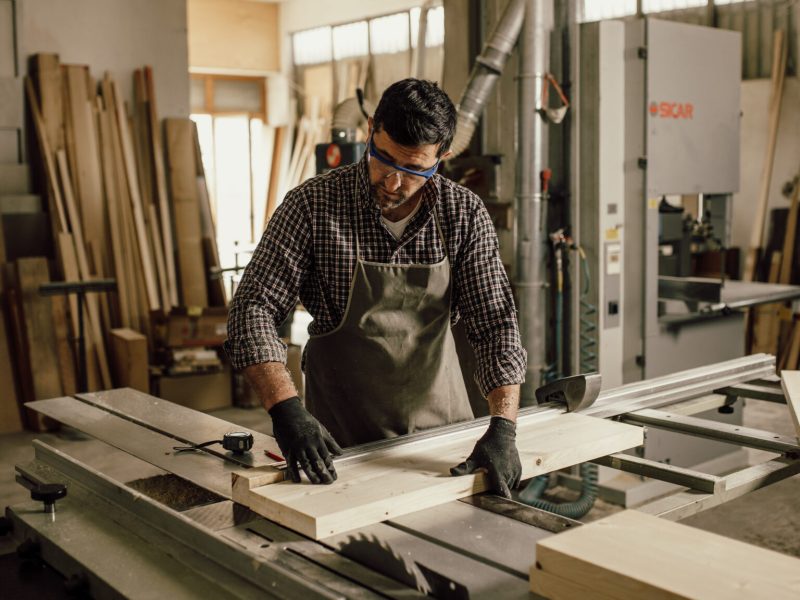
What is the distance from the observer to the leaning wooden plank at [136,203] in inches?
211

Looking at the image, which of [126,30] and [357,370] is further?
[126,30]

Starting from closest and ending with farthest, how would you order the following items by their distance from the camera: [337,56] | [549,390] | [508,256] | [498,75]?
1. [549,390]
2. [498,75]
3. [508,256]
4. [337,56]

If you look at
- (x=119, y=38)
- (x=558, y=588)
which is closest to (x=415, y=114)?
(x=558, y=588)

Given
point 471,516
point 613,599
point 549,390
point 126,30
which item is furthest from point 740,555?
point 126,30

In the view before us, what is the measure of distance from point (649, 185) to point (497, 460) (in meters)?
2.35

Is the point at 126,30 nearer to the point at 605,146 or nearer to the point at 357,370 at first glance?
the point at 605,146

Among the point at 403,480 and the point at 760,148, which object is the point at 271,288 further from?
the point at 760,148

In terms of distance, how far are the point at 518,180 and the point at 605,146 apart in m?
0.37

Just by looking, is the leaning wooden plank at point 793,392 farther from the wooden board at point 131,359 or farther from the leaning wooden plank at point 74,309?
the leaning wooden plank at point 74,309

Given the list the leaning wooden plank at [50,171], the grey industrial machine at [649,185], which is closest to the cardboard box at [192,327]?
the leaning wooden plank at [50,171]

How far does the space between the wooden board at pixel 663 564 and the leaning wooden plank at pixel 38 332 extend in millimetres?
4129

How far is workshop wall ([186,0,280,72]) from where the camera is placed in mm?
9383

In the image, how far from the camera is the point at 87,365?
5.02 m

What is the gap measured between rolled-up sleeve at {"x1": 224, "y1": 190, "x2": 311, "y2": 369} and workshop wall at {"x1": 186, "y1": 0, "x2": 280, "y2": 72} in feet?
26.3
